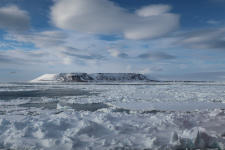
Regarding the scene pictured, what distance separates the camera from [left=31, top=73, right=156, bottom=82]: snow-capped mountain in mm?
117238

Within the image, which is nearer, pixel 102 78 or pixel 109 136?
pixel 109 136

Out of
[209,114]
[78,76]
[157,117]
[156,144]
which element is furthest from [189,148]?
[78,76]

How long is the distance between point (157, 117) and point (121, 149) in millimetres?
2862

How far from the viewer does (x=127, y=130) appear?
5.31m

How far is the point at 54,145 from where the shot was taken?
14.3 feet

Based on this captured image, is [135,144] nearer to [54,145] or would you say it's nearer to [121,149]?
[121,149]

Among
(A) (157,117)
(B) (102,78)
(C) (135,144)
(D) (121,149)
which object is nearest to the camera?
(D) (121,149)

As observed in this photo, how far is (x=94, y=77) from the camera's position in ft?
422

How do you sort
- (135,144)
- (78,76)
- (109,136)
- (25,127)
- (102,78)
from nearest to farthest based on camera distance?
1. (135,144)
2. (109,136)
3. (25,127)
4. (78,76)
5. (102,78)

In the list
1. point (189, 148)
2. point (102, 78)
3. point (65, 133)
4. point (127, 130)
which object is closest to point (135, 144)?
point (127, 130)

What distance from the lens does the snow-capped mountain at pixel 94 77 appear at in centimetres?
11724

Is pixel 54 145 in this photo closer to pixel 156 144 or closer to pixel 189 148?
pixel 156 144

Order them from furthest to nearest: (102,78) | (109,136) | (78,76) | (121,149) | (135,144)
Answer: (102,78), (78,76), (109,136), (135,144), (121,149)

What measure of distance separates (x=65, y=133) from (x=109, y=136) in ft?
3.62
